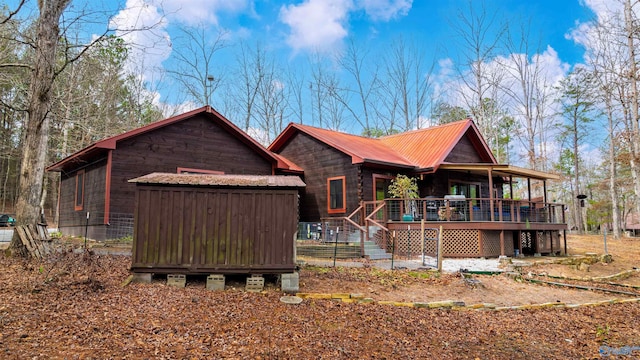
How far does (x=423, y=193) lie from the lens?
1984 cm

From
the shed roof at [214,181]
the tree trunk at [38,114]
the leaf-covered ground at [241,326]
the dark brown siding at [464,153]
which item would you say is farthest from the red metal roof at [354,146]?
the tree trunk at [38,114]

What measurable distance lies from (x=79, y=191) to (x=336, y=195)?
10566 mm

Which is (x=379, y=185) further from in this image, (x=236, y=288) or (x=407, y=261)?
(x=236, y=288)

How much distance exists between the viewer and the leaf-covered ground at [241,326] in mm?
5242

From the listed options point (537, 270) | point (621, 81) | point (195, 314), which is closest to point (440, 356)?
Answer: point (195, 314)

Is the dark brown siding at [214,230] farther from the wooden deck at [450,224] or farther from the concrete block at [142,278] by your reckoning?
the wooden deck at [450,224]

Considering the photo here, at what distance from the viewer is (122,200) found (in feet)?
47.0

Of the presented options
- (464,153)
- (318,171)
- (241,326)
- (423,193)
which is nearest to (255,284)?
(241,326)

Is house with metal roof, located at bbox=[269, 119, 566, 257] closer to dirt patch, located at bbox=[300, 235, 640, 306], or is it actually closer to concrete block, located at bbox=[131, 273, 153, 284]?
dirt patch, located at bbox=[300, 235, 640, 306]

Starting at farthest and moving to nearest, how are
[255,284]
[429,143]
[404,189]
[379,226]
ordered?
1. [429,143]
2. [404,189]
3. [379,226]
4. [255,284]

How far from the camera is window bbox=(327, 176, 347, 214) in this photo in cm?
1822

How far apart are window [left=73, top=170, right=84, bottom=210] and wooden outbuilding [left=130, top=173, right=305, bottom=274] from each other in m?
10.4

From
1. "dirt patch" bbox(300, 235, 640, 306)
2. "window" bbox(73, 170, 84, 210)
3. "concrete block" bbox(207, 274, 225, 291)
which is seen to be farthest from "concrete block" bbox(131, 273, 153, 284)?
"window" bbox(73, 170, 84, 210)

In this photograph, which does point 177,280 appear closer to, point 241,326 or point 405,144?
point 241,326
